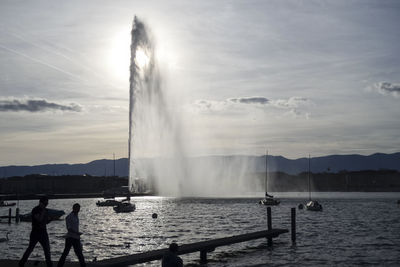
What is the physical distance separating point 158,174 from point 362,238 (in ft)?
484

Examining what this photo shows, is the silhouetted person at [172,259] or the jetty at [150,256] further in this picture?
the jetty at [150,256]

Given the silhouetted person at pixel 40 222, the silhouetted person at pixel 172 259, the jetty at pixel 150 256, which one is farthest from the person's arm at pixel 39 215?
the silhouetted person at pixel 172 259

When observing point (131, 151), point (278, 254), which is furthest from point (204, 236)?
point (131, 151)

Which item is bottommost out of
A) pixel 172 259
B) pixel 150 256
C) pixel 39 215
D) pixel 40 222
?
pixel 150 256

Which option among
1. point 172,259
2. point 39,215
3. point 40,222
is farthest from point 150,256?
point 172,259

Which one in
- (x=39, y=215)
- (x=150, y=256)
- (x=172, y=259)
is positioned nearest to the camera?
(x=172, y=259)

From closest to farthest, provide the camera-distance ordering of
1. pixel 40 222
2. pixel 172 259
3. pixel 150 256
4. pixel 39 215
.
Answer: pixel 172 259
pixel 39 215
pixel 40 222
pixel 150 256

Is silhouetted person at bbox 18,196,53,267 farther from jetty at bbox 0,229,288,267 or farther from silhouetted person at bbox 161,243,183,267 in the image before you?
silhouetted person at bbox 161,243,183,267

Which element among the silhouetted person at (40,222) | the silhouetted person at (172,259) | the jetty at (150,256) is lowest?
the jetty at (150,256)

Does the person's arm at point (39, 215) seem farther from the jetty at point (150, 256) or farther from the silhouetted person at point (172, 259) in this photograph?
the silhouetted person at point (172, 259)

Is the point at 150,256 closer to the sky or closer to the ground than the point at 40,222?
closer to the ground

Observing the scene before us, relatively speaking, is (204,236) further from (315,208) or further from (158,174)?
(158,174)

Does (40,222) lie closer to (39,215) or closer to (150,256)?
(39,215)

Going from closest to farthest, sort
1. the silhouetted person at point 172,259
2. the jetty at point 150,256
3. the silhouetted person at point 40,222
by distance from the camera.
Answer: the silhouetted person at point 172,259
the silhouetted person at point 40,222
the jetty at point 150,256
